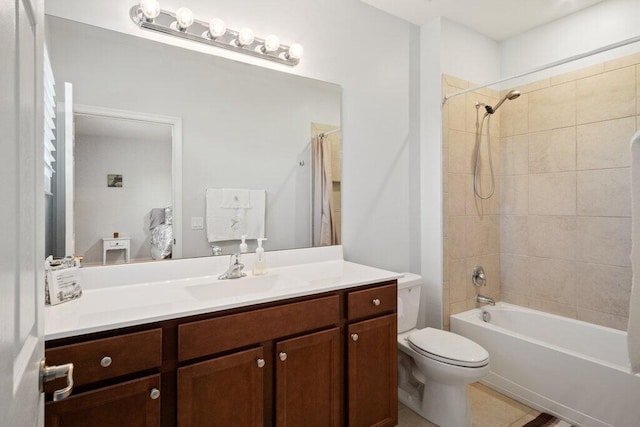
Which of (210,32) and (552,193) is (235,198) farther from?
(552,193)

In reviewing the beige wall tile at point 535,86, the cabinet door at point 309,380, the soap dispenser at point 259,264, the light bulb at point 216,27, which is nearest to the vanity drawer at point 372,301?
the cabinet door at point 309,380

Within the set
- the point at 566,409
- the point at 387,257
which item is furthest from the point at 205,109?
the point at 566,409

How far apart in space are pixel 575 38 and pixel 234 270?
2816mm

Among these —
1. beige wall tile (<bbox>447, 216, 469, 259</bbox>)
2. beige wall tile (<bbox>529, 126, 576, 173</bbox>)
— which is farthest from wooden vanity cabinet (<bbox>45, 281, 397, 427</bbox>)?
beige wall tile (<bbox>529, 126, 576, 173</bbox>)

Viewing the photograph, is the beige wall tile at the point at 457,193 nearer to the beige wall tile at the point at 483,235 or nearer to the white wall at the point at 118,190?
the beige wall tile at the point at 483,235

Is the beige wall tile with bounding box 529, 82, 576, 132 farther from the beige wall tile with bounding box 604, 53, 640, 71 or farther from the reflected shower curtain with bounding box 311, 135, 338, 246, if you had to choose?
the reflected shower curtain with bounding box 311, 135, 338, 246

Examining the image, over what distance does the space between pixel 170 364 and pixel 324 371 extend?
651 mm

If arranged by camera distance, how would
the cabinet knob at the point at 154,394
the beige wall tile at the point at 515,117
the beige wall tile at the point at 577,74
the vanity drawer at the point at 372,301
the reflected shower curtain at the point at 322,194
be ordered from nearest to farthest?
the cabinet knob at the point at 154,394 < the vanity drawer at the point at 372,301 < the reflected shower curtain at the point at 322,194 < the beige wall tile at the point at 577,74 < the beige wall tile at the point at 515,117

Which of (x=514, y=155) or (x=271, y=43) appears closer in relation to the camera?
(x=271, y=43)

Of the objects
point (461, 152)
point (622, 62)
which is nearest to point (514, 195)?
point (461, 152)

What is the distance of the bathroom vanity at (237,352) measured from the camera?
3.38ft

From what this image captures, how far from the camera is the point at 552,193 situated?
2.55 m

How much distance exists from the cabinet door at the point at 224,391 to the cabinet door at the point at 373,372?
1.54 feet

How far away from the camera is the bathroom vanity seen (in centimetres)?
103
